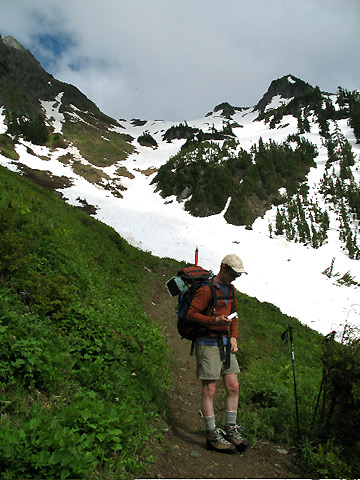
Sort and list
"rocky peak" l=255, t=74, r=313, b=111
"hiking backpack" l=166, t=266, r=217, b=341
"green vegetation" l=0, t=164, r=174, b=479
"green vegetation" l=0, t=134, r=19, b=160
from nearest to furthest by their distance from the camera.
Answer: "green vegetation" l=0, t=164, r=174, b=479 → "hiking backpack" l=166, t=266, r=217, b=341 → "green vegetation" l=0, t=134, r=19, b=160 → "rocky peak" l=255, t=74, r=313, b=111

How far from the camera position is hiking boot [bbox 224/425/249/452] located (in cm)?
452

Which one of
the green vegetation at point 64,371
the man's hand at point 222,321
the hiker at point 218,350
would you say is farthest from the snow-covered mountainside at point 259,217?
the green vegetation at point 64,371

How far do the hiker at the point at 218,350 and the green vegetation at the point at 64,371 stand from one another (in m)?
0.92

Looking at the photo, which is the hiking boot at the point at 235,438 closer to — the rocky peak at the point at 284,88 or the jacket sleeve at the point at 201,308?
the jacket sleeve at the point at 201,308

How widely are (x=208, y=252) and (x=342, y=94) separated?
82319mm

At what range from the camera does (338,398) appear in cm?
434

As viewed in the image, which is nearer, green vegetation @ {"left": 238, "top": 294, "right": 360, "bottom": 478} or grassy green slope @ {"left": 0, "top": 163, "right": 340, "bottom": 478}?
grassy green slope @ {"left": 0, "top": 163, "right": 340, "bottom": 478}

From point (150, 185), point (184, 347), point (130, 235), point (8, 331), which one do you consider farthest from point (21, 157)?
point (8, 331)

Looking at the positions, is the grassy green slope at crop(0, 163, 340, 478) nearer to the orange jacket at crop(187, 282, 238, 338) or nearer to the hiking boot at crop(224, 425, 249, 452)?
the hiking boot at crop(224, 425, 249, 452)

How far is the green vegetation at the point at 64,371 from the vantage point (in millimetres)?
2814

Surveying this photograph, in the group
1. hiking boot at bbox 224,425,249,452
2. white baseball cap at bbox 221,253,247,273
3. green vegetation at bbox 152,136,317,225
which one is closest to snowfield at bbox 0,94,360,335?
green vegetation at bbox 152,136,317,225

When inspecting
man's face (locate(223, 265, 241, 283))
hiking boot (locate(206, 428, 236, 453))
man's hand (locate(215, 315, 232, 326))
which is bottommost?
hiking boot (locate(206, 428, 236, 453))

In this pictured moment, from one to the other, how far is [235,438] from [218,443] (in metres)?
0.30

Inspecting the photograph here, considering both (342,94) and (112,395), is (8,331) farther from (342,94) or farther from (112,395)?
(342,94)
